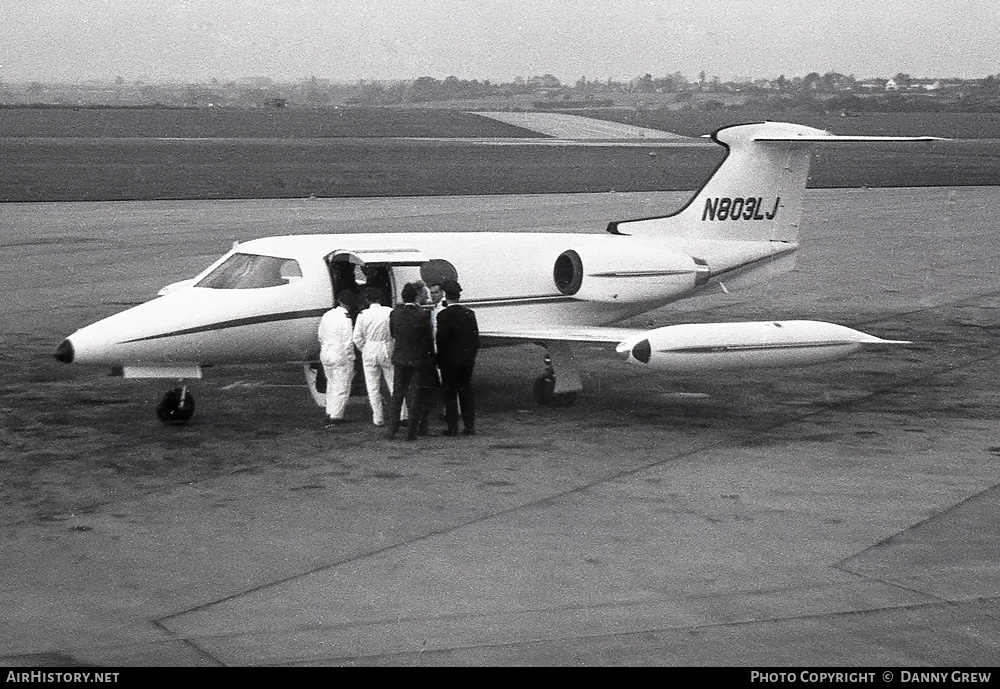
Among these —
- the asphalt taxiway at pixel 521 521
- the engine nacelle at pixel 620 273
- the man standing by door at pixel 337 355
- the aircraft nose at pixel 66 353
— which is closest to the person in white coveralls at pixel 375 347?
the man standing by door at pixel 337 355

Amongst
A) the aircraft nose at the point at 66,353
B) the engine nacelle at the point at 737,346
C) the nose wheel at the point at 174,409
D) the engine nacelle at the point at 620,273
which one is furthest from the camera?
the engine nacelle at the point at 620,273

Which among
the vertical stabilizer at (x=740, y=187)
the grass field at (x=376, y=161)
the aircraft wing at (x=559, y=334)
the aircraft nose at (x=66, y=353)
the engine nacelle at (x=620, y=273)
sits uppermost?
the vertical stabilizer at (x=740, y=187)

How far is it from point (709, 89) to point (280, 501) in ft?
359

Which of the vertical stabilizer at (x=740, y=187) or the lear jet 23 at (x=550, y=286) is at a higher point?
the vertical stabilizer at (x=740, y=187)

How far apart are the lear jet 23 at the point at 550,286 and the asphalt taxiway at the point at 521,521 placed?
35.2 inches

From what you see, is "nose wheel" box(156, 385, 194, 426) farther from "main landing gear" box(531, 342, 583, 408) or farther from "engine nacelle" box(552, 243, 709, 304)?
"engine nacelle" box(552, 243, 709, 304)

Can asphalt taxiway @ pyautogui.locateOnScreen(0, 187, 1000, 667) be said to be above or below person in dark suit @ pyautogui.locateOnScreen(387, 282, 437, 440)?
below

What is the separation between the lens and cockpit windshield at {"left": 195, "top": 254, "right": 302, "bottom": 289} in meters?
17.3

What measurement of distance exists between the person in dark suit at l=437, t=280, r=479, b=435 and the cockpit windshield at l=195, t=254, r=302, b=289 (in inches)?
96.3

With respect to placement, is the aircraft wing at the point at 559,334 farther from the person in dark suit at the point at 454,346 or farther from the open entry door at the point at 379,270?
the person in dark suit at the point at 454,346

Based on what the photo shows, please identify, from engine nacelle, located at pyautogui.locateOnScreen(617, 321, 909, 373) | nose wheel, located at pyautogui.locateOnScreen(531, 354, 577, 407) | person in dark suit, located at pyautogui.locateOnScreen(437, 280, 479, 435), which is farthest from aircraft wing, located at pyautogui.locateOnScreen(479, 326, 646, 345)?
person in dark suit, located at pyautogui.locateOnScreen(437, 280, 479, 435)

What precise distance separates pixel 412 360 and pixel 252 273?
9.73ft

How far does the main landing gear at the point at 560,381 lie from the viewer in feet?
59.7
